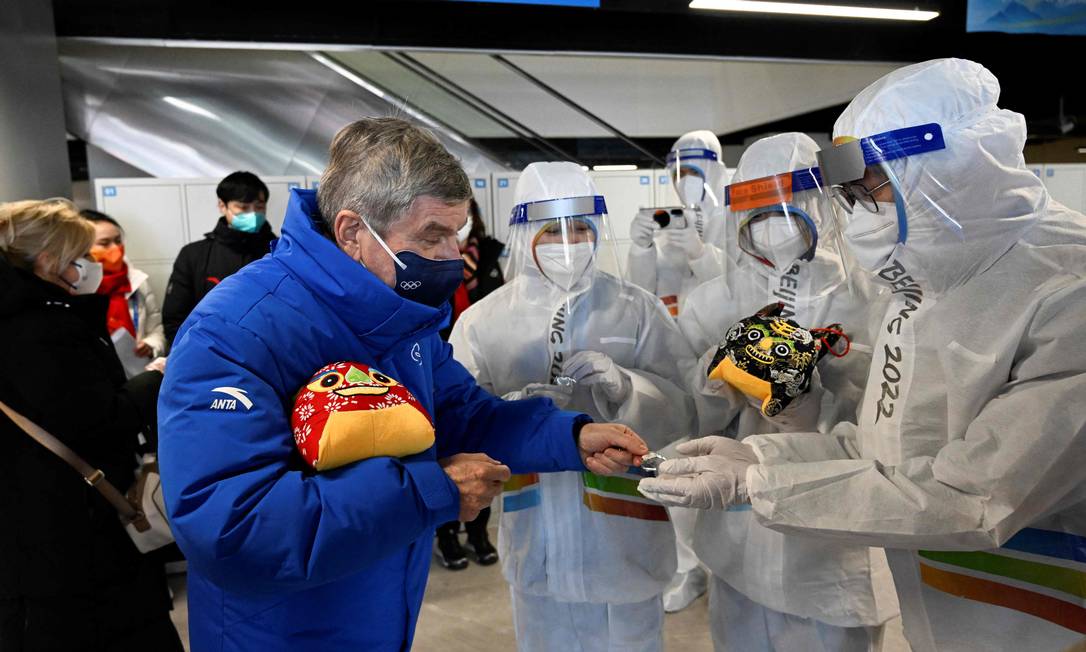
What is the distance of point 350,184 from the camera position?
52.1 inches

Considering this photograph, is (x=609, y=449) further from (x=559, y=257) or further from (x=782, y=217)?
(x=782, y=217)

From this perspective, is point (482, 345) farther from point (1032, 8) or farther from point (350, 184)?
point (1032, 8)

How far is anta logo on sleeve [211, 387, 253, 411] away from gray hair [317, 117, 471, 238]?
1.28 feet

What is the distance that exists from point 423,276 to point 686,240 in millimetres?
2722

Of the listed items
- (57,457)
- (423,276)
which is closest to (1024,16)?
(423,276)

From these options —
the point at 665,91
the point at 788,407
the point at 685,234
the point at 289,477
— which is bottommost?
the point at 788,407

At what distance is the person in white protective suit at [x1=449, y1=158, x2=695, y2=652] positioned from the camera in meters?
2.15

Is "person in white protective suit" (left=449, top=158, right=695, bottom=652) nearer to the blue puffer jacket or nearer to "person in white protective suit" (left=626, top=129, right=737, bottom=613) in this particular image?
→ the blue puffer jacket

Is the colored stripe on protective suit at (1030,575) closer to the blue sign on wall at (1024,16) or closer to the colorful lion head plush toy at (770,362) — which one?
the colorful lion head plush toy at (770,362)

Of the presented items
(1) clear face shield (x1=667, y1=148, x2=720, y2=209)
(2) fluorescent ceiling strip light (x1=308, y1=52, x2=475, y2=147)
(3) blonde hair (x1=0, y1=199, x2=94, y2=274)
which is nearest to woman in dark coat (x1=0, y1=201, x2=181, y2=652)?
(3) blonde hair (x1=0, y1=199, x2=94, y2=274)

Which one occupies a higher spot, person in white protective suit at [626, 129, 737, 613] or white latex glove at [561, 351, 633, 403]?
person in white protective suit at [626, 129, 737, 613]

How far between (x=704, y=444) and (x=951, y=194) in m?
0.72

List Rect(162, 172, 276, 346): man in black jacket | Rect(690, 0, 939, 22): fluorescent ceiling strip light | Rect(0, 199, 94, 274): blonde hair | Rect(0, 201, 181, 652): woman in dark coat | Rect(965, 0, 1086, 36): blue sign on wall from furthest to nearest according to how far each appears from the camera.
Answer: Rect(690, 0, 939, 22): fluorescent ceiling strip light → Rect(965, 0, 1086, 36): blue sign on wall → Rect(162, 172, 276, 346): man in black jacket → Rect(0, 199, 94, 274): blonde hair → Rect(0, 201, 181, 652): woman in dark coat

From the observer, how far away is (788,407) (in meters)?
1.83
